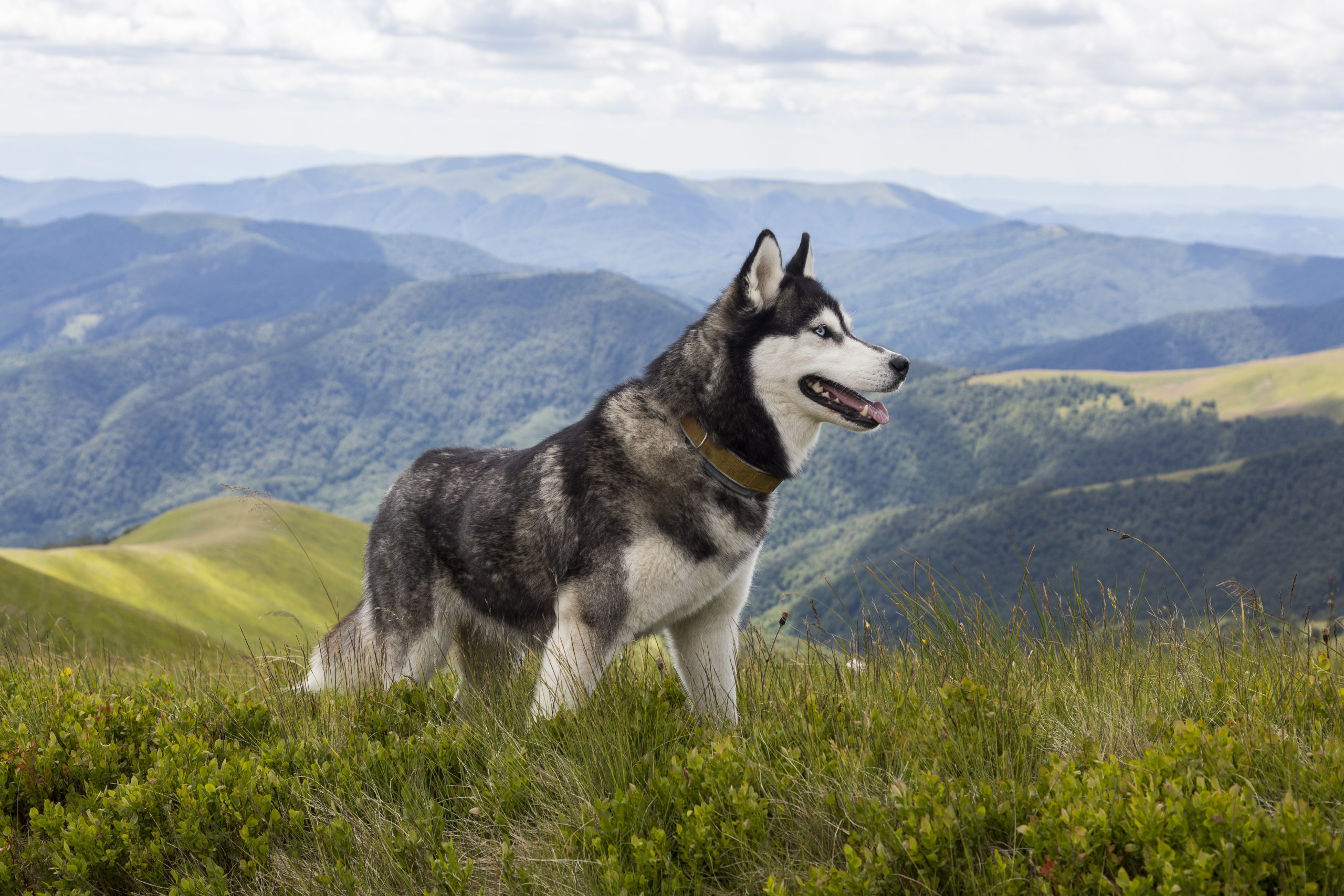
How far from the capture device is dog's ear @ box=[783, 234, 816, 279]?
247 inches

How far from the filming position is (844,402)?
18.6 feet

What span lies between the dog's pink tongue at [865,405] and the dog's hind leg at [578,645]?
1.71 metres

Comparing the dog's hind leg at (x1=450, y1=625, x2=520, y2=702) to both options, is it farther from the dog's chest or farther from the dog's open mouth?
the dog's open mouth

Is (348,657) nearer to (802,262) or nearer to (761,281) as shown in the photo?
(761,281)

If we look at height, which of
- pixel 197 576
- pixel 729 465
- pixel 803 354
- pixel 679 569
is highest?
pixel 803 354

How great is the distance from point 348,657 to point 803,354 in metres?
3.69

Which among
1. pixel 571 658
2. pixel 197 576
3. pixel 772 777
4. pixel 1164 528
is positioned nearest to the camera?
pixel 772 777

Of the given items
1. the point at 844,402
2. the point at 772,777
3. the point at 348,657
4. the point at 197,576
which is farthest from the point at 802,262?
the point at 197,576

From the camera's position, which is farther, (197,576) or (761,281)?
(197,576)

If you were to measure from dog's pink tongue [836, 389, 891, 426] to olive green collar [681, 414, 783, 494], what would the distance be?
638 mm

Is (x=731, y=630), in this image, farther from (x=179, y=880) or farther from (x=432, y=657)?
(x=179, y=880)

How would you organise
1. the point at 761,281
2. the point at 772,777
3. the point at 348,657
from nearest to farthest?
the point at 772,777 < the point at 761,281 < the point at 348,657

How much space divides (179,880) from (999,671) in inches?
168

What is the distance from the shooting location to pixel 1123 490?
18638 cm
